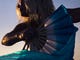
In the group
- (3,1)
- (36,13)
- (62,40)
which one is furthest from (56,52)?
(3,1)

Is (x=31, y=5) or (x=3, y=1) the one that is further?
(x=3, y=1)

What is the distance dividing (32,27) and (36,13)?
0.04 meters

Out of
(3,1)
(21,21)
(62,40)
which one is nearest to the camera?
(62,40)

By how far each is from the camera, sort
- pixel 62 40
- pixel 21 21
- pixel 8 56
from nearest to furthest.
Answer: pixel 8 56 < pixel 62 40 < pixel 21 21

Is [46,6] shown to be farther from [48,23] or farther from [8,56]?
[8,56]

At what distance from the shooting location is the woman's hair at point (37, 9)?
0.71 meters

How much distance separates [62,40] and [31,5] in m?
0.15

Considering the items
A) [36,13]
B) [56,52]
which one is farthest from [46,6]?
[56,52]

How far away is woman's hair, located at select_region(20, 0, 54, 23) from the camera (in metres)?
0.71

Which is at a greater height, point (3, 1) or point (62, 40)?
point (3, 1)

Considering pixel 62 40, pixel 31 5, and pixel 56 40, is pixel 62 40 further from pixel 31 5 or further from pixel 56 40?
pixel 31 5

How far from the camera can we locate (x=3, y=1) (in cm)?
155

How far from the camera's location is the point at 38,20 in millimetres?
709

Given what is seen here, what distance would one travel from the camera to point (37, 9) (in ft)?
2.33
